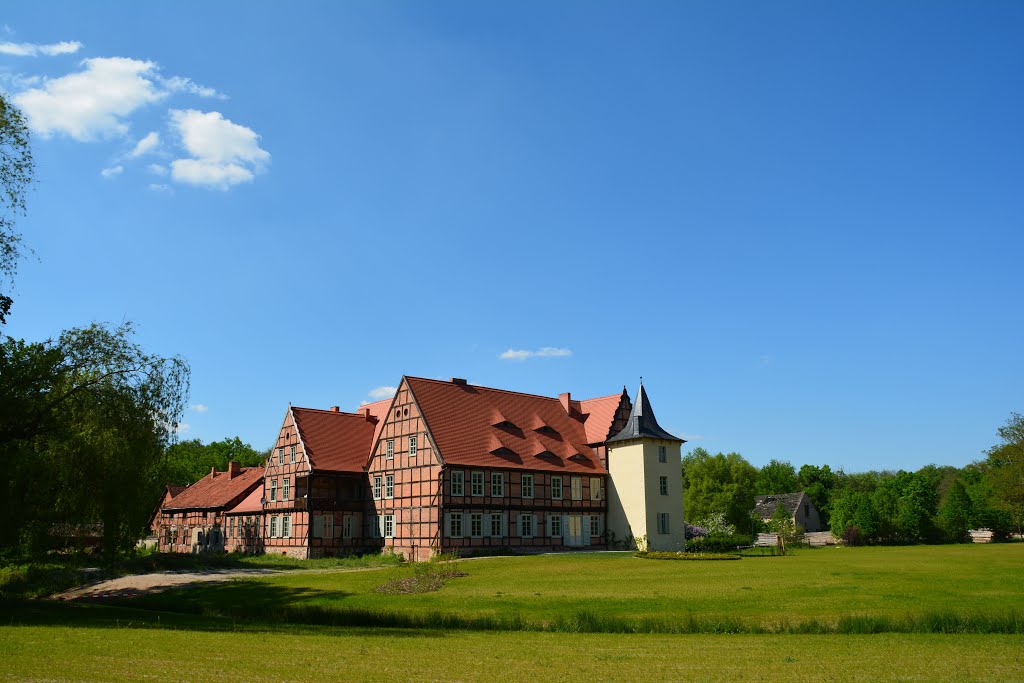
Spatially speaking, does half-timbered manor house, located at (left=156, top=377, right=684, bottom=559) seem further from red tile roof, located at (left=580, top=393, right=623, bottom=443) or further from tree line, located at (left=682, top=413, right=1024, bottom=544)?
tree line, located at (left=682, top=413, right=1024, bottom=544)

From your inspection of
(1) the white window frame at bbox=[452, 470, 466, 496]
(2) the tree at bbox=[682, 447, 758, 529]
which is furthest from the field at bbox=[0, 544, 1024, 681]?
(2) the tree at bbox=[682, 447, 758, 529]

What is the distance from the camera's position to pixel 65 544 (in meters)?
30.0

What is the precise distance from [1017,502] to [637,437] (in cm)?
3502

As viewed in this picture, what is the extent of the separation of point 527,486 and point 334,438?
13.5 metres

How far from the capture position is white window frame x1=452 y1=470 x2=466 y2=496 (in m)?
46.1

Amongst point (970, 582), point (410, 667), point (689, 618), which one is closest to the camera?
point (410, 667)

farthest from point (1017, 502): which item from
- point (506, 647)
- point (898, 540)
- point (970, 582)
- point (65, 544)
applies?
point (65, 544)

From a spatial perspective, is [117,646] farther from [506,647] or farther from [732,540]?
[732,540]

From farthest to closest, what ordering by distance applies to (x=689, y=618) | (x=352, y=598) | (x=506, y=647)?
(x=352, y=598), (x=689, y=618), (x=506, y=647)

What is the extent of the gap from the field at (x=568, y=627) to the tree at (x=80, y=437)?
3.03 m

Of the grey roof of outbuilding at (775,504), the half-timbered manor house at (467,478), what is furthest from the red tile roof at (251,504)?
A: the grey roof of outbuilding at (775,504)

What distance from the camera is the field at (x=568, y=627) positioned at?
46.1 ft

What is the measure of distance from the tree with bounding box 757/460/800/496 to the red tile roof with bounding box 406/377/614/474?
74655mm

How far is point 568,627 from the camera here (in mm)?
22266
